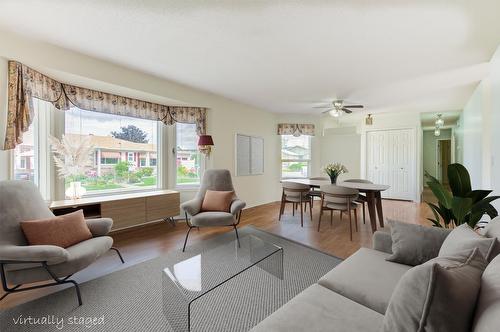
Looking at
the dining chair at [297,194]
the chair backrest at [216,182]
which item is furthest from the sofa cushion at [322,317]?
the dining chair at [297,194]

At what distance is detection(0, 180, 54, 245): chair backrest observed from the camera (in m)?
1.68

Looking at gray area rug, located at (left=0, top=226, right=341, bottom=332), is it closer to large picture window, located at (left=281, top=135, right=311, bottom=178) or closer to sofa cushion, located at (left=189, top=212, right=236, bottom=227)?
sofa cushion, located at (left=189, top=212, right=236, bottom=227)

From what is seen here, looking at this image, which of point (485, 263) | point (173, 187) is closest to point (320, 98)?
point (173, 187)

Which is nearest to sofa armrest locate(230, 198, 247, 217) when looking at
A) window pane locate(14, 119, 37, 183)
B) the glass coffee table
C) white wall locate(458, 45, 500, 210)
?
the glass coffee table

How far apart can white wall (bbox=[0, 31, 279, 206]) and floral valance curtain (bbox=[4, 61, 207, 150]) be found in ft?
0.26

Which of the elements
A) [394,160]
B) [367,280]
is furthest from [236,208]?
[394,160]

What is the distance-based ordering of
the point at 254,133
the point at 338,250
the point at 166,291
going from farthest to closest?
the point at 254,133 → the point at 338,250 → the point at 166,291

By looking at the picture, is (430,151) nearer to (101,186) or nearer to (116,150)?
(116,150)

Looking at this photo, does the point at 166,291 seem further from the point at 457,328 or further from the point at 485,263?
the point at 485,263

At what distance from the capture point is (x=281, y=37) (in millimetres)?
2141

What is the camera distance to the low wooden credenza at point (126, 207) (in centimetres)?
271

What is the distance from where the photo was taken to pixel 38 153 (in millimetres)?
2750

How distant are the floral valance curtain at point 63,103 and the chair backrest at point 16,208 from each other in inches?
23.5

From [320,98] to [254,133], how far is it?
1621mm
